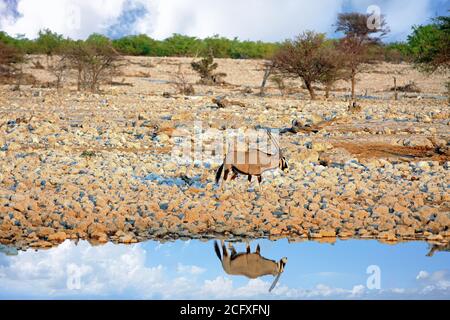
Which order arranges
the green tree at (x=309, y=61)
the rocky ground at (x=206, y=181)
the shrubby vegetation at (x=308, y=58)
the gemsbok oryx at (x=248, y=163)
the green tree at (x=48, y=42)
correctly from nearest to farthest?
the rocky ground at (x=206, y=181) → the gemsbok oryx at (x=248, y=163) → the shrubby vegetation at (x=308, y=58) → the green tree at (x=309, y=61) → the green tree at (x=48, y=42)

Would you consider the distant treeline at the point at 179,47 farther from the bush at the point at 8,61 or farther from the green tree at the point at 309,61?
the green tree at the point at 309,61

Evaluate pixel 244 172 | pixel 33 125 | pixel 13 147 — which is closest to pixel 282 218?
pixel 244 172

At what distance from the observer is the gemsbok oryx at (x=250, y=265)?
549 centimetres

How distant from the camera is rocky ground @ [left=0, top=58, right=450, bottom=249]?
6645 millimetres

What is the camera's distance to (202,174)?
29.5 feet

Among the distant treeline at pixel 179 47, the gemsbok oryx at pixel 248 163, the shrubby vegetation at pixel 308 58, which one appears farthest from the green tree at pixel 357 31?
the gemsbok oryx at pixel 248 163

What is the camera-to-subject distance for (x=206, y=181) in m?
8.53

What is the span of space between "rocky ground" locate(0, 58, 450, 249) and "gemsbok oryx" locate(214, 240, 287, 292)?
28.3 inches

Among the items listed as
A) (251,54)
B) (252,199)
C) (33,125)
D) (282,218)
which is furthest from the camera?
(251,54)

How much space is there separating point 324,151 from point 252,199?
310 centimetres

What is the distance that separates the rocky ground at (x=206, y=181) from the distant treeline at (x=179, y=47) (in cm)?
2286

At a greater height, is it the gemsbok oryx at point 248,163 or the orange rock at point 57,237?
the gemsbok oryx at point 248,163

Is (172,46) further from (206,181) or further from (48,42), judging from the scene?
(206,181)
